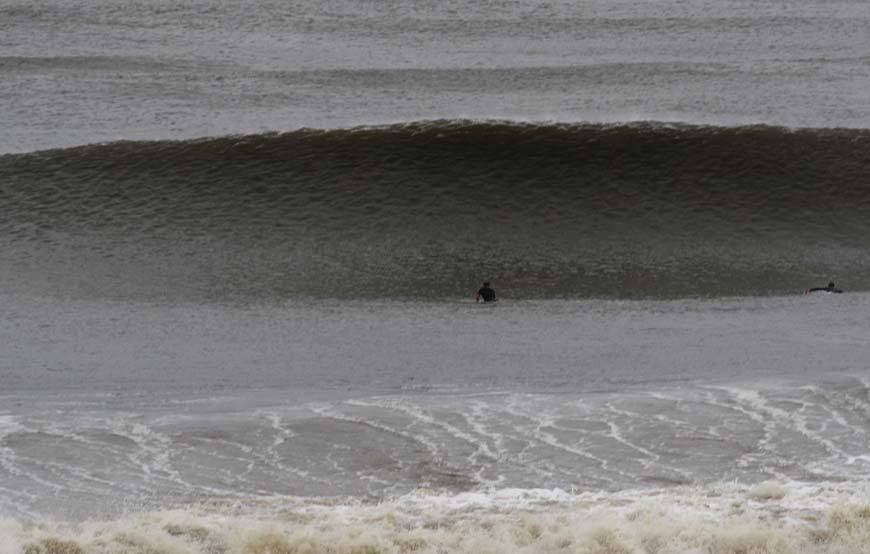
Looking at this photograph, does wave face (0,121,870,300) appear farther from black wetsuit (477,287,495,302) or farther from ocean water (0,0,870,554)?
black wetsuit (477,287,495,302)

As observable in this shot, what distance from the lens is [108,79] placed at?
49438 mm

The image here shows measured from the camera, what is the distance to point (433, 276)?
31.9m

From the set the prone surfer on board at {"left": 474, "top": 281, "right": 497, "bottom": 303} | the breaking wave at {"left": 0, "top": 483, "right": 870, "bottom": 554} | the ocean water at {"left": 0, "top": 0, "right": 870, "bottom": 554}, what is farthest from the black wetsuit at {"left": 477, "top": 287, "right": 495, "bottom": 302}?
the breaking wave at {"left": 0, "top": 483, "right": 870, "bottom": 554}

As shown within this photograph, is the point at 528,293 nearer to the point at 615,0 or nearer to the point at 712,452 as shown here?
the point at 712,452

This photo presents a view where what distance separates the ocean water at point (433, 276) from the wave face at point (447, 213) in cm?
12

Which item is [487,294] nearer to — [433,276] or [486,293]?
[486,293]

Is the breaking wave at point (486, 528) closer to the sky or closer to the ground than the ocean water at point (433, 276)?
closer to the ground

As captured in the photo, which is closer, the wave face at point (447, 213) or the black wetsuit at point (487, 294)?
the black wetsuit at point (487, 294)

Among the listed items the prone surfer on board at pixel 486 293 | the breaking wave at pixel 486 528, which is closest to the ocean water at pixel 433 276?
the breaking wave at pixel 486 528

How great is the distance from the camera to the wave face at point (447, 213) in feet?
104

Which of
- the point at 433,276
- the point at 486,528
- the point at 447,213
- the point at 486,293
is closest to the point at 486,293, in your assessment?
the point at 486,293

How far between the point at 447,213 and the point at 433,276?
14.2ft

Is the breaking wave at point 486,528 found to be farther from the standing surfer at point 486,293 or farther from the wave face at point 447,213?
the wave face at point 447,213

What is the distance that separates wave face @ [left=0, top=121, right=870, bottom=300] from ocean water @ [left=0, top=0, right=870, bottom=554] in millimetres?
117
